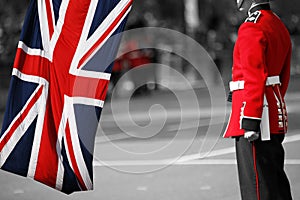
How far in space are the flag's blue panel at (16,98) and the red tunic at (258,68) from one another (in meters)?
1.77

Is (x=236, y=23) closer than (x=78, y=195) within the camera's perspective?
No

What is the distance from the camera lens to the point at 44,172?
6.70 meters

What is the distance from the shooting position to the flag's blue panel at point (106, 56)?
6590mm

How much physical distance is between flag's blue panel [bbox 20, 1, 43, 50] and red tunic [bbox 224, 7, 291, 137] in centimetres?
177

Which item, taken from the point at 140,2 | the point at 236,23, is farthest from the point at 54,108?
the point at 236,23

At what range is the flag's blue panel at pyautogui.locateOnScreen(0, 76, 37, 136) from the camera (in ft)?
22.3

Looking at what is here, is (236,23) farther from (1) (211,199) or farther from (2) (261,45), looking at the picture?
(2) (261,45)

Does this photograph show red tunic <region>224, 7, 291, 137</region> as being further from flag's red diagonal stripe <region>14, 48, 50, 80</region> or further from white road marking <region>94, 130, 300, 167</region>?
white road marking <region>94, 130, 300, 167</region>

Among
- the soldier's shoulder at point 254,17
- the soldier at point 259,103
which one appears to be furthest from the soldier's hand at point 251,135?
the soldier's shoulder at point 254,17

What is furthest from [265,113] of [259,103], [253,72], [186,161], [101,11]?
[186,161]

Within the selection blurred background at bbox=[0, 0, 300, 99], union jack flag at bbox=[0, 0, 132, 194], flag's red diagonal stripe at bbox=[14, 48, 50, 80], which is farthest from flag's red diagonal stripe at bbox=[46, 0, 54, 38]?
blurred background at bbox=[0, 0, 300, 99]

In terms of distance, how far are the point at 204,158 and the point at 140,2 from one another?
21.1m

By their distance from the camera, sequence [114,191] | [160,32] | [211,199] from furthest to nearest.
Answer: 1. [160,32]
2. [114,191]
3. [211,199]

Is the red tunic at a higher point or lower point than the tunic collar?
lower
